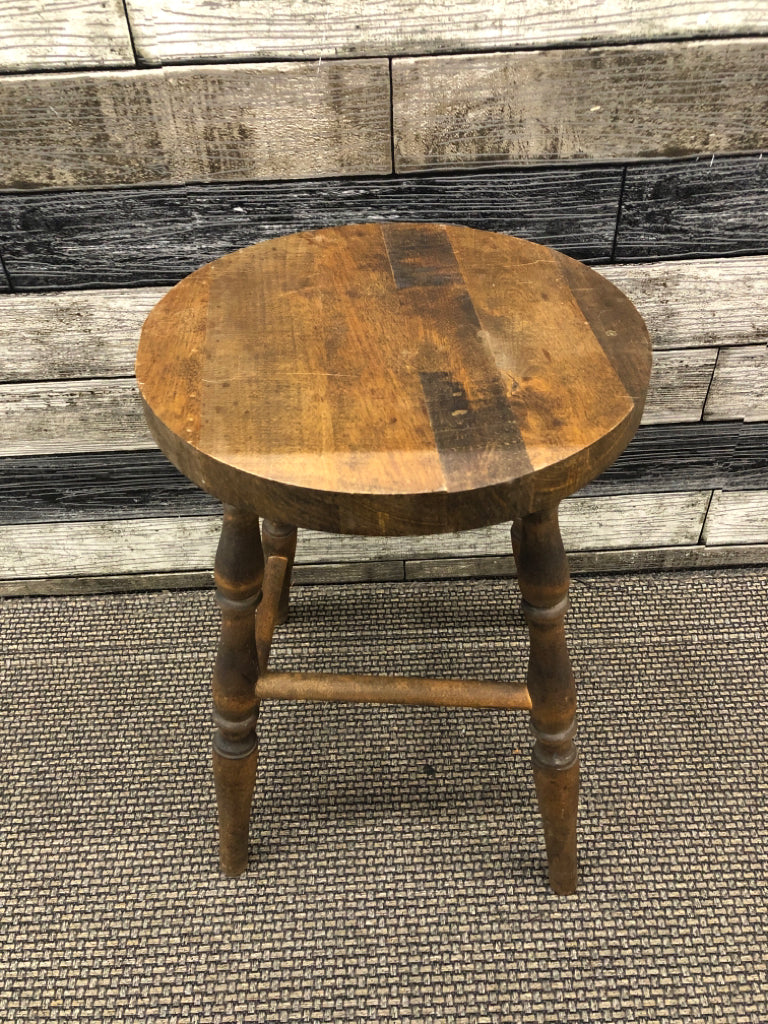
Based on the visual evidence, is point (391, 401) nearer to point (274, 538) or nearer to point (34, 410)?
point (274, 538)

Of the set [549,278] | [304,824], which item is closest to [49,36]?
[549,278]

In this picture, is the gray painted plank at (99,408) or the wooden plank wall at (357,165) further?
the gray painted plank at (99,408)

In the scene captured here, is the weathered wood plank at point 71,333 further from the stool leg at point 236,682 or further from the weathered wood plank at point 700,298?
the weathered wood plank at point 700,298

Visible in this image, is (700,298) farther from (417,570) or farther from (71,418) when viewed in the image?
(71,418)

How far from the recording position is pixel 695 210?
3.54 feet

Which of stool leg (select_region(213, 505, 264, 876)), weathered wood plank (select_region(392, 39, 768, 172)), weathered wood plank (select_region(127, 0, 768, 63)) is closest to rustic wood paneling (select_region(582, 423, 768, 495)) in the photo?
weathered wood plank (select_region(392, 39, 768, 172))

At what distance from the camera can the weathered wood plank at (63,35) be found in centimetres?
93

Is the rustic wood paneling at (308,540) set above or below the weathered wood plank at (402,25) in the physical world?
below

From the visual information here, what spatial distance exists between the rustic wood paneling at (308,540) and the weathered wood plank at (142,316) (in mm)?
259

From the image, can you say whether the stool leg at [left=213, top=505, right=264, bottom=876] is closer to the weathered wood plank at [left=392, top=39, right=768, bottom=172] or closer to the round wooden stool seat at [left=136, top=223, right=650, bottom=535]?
the round wooden stool seat at [left=136, top=223, right=650, bottom=535]

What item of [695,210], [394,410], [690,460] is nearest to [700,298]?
[695,210]

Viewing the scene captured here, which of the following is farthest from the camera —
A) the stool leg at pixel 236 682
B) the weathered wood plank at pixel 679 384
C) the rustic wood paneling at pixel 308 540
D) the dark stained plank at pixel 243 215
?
the rustic wood paneling at pixel 308 540

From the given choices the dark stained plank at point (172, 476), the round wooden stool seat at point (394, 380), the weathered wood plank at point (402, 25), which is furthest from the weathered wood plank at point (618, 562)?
the weathered wood plank at point (402, 25)

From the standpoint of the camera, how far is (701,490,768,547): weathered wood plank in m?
1.34
